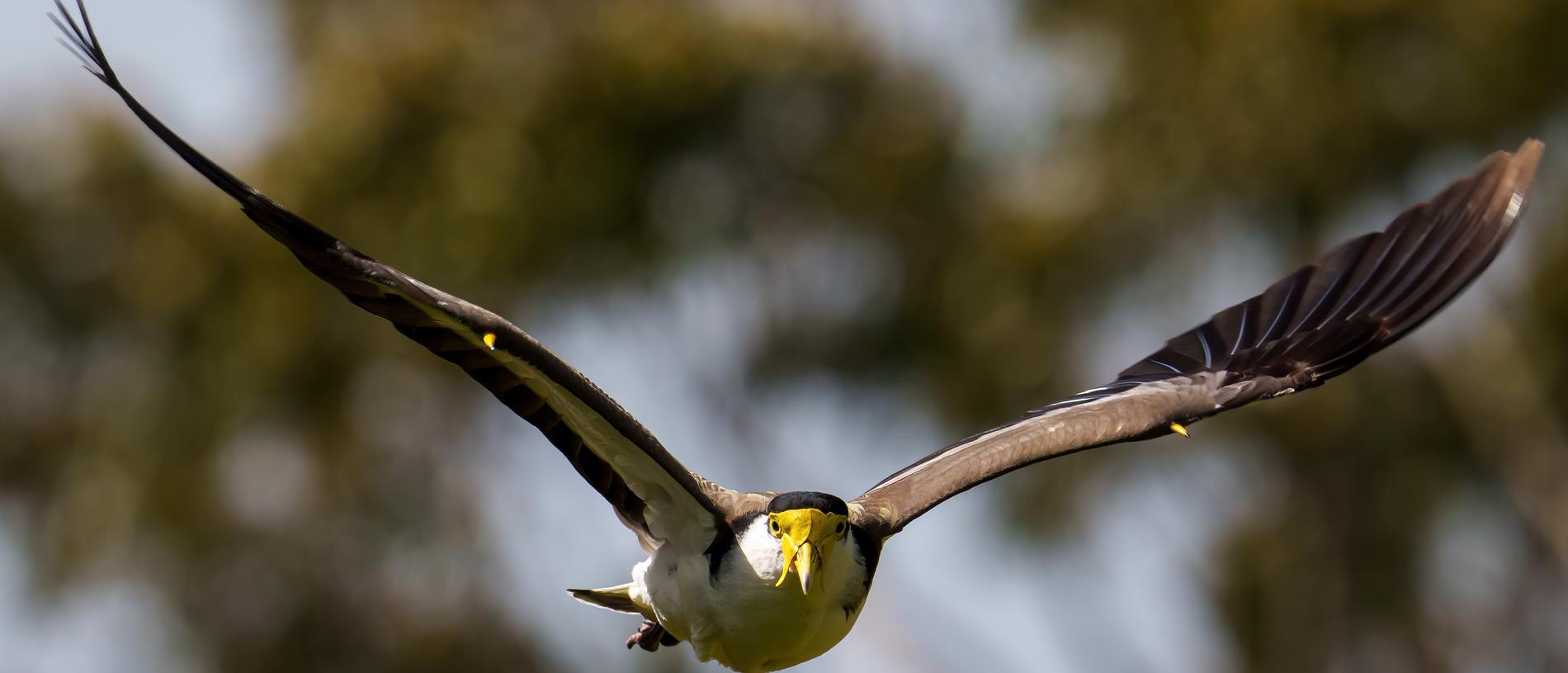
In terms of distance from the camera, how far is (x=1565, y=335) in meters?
22.4

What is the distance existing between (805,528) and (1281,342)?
307 centimetres

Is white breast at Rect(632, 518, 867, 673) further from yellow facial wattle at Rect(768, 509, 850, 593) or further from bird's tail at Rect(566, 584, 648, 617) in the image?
bird's tail at Rect(566, 584, 648, 617)

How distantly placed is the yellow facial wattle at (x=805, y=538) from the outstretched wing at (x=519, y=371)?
43cm

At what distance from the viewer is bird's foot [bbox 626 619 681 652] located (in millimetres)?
8773

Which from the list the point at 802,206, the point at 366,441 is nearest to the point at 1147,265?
the point at 802,206

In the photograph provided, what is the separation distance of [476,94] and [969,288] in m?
5.60

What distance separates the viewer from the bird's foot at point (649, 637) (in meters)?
8.77

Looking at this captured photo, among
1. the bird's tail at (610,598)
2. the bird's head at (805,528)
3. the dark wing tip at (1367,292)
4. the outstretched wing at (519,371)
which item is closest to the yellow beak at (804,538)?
the bird's head at (805,528)

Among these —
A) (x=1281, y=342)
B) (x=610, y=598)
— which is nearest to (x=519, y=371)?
(x=610, y=598)

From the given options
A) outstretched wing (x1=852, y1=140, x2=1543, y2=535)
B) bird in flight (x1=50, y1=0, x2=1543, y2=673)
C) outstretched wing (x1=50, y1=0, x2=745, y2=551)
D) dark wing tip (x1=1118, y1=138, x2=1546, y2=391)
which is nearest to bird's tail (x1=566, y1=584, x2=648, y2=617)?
bird in flight (x1=50, y1=0, x2=1543, y2=673)

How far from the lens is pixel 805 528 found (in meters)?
7.25

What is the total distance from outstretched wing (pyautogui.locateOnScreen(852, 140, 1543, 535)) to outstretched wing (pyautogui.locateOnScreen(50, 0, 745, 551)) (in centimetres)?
80

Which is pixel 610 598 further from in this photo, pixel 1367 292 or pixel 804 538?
pixel 1367 292

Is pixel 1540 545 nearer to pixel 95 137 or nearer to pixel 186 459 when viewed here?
pixel 186 459
